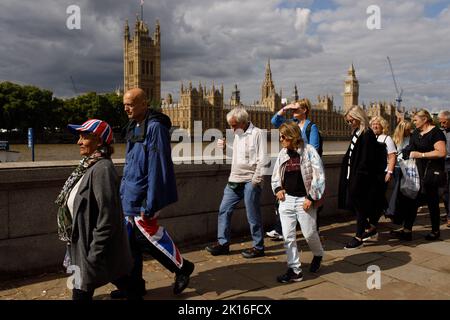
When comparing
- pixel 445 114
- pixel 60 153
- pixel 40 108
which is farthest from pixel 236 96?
pixel 445 114

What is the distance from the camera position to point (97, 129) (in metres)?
3.09

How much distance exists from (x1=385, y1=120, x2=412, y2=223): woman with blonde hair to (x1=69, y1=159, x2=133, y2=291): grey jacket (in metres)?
4.60

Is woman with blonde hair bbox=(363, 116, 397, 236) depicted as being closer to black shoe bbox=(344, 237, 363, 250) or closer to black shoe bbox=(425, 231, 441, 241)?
black shoe bbox=(344, 237, 363, 250)

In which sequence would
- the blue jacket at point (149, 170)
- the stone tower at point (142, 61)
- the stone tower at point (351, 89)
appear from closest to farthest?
1. the blue jacket at point (149, 170)
2. the stone tower at point (142, 61)
3. the stone tower at point (351, 89)

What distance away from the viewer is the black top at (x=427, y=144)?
5.89m

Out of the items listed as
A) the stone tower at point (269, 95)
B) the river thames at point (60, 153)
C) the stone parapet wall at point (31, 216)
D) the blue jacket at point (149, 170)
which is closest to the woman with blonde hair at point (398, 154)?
the stone parapet wall at point (31, 216)

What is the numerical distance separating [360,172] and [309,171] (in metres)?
1.34

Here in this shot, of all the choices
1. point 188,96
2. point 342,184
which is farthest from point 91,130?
point 188,96

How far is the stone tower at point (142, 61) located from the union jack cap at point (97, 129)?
11851cm

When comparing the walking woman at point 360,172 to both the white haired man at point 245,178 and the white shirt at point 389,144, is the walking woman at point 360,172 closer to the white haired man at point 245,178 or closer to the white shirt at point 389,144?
the white shirt at point 389,144

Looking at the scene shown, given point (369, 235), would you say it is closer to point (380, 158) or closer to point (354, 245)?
point (354, 245)

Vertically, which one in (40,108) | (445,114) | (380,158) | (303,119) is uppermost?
(40,108)
